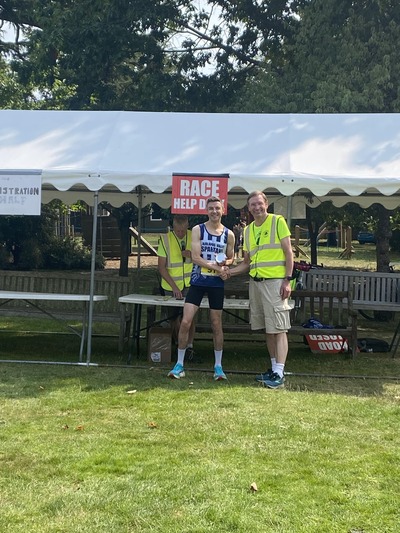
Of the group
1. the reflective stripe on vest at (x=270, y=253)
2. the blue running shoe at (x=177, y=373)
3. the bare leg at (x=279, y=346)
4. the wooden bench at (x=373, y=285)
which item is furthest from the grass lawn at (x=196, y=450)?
the wooden bench at (x=373, y=285)

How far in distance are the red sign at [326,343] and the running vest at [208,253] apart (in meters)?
2.20

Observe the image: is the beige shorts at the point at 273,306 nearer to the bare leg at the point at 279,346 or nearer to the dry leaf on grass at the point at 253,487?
the bare leg at the point at 279,346

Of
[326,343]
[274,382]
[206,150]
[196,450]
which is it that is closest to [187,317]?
[274,382]

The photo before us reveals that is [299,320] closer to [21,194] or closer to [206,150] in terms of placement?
[206,150]

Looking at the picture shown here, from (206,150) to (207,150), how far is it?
1 cm

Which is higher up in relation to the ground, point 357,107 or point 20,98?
point 20,98

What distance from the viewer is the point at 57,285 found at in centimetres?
998

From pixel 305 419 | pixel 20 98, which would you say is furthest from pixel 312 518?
→ pixel 20 98

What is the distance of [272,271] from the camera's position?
21.9ft

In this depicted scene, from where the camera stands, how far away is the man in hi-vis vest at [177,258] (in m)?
7.78

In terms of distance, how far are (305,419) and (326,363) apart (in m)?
2.68

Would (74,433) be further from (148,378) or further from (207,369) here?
(207,369)

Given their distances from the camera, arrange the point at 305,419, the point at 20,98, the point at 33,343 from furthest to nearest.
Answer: the point at 20,98
the point at 33,343
the point at 305,419

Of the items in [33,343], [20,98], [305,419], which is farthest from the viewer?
[20,98]
